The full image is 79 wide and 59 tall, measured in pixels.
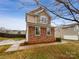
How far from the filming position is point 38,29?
25.1 m

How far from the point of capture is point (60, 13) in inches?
269

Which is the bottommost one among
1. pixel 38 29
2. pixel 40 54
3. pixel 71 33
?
pixel 40 54

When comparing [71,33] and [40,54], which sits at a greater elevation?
[71,33]

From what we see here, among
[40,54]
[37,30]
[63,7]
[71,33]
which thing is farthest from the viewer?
[71,33]

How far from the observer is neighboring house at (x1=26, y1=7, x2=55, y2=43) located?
2395 centimetres

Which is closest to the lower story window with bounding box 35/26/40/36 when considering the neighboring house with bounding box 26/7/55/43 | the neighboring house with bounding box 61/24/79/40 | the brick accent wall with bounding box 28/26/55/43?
the neighboring house with bounding box 26/7/55/43

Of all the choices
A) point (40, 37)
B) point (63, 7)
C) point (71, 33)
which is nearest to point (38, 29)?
point (40, 37)

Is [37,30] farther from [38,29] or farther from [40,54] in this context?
[40,54]

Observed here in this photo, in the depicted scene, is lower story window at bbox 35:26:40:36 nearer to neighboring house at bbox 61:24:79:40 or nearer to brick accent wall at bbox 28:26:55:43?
brick accent wall at bbox 28:26:55:43

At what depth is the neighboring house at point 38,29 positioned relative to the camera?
24.0m

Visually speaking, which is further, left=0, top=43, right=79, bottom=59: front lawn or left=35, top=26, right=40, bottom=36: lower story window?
left=35, top=26, right=40, bottom=36: lower story window

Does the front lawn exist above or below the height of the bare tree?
below

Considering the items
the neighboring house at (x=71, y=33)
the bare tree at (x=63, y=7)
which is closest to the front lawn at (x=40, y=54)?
the bare tree at (x=63, y=7)

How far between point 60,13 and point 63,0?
79 cm
